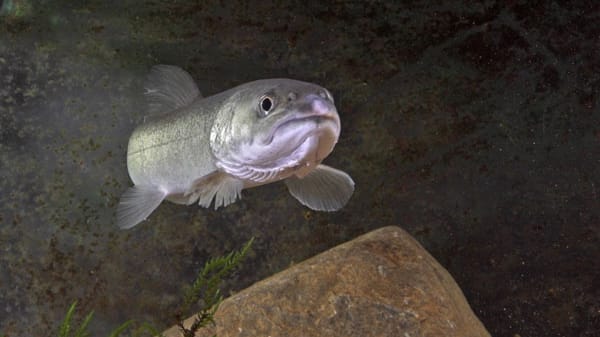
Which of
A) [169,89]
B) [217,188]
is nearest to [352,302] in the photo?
[217,188]

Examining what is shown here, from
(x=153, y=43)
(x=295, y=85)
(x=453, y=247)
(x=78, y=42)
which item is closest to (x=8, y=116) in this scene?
(x=78, y=42)

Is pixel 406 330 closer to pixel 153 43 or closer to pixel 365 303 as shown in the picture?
pixel 365 303

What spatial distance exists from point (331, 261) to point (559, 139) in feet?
8.30

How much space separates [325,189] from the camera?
3076mm

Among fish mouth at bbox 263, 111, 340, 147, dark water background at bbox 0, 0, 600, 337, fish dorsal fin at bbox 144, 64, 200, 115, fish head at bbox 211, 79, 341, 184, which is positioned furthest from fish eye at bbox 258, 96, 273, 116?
dark water background at bbox 0, 0, 600, 337

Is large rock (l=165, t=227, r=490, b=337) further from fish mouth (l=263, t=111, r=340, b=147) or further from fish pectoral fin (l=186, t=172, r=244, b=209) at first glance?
fish mouth (l=263, t=111, r=340, b=147)

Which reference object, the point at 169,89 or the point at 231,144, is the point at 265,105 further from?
the point at 169,89

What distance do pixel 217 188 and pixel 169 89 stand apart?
104cm

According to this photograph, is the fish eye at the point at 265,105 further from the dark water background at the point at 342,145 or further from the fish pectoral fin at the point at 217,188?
the dark water background at the point at 342,145

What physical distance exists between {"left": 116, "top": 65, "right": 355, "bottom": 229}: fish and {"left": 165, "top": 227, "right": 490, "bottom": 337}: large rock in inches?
17.4

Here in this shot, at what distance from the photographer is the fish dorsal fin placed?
344 cm

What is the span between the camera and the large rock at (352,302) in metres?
2.62

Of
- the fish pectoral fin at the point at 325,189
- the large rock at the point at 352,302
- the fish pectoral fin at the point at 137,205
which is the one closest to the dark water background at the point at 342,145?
the fish pectoral fin at the point at 137,205

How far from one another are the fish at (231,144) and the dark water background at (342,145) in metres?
0.81
